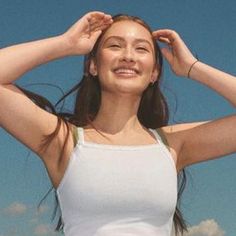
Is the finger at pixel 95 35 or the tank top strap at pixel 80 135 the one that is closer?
the tank top strap at pixel 80 135

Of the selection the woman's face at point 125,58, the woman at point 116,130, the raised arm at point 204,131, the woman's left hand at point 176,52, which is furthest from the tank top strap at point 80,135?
the woman's left hand at point 176,52

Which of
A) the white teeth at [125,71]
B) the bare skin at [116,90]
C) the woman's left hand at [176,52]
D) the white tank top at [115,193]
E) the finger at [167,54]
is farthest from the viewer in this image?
the finger at [167,54]

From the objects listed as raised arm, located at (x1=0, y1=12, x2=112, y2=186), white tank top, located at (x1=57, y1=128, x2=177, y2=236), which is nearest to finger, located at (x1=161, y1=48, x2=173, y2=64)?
raised arm, located at (x1=0, y1=12, x2=112, y2=186)

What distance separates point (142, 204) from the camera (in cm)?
494

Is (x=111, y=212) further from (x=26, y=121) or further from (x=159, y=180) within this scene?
(x=26, y=121)

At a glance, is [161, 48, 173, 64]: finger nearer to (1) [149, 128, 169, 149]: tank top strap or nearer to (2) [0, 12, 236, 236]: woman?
(2) [0, 12, 236, 236]: woman

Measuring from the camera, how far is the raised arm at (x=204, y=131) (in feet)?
18.1

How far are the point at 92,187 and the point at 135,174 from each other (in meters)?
0.34

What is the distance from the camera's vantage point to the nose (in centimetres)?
533

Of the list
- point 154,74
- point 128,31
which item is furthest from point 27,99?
point 154,74

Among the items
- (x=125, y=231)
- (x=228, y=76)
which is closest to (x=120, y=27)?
(x=228, y=76)

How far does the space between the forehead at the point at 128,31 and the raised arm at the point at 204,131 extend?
15.6 inches

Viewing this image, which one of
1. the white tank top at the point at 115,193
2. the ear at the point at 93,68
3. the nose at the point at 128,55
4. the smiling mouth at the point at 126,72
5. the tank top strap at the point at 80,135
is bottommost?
the white tank top at the point at 115,193

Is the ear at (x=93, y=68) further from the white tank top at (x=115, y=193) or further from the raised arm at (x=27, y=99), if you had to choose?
the white tank top at (x=115, y=193)
